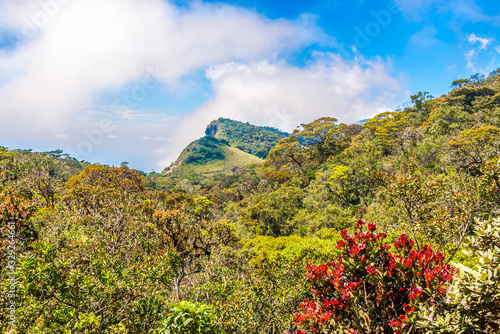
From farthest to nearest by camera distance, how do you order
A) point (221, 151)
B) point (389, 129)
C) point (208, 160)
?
point (221, 151), point (208, 160), point (389, 129)

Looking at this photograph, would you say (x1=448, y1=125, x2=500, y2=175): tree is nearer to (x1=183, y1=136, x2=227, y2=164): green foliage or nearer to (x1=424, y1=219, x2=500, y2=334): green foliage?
(x1=424, y1=219, x2=500, y2=334): green foliage

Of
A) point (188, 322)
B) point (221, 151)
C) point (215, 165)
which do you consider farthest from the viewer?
point (221, 151)

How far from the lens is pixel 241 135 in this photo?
558 feet

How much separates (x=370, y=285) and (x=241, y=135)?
169 m

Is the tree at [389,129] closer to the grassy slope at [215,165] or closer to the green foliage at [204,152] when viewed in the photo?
the grassy slope at [215,165]

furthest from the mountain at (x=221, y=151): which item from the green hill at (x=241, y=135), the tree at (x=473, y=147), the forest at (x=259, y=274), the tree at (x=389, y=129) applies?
the forest at (x=259, y=274)

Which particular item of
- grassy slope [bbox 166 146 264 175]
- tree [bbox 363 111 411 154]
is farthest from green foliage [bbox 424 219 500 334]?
grassy slope [bbox 166 146 264 175]

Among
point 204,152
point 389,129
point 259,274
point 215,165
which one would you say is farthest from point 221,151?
point 259,274

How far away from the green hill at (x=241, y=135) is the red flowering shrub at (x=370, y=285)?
142871mm

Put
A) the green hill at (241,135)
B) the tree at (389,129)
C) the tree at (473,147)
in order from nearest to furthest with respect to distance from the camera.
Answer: the tree at (473,147) → the tree at (389,129) → the green hill at (241,135)

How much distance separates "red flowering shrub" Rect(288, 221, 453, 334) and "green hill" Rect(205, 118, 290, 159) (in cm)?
14287

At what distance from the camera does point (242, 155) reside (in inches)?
4978

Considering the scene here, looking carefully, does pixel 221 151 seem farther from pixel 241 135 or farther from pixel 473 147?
pixel 473 147

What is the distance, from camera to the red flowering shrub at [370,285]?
2.77 metres
